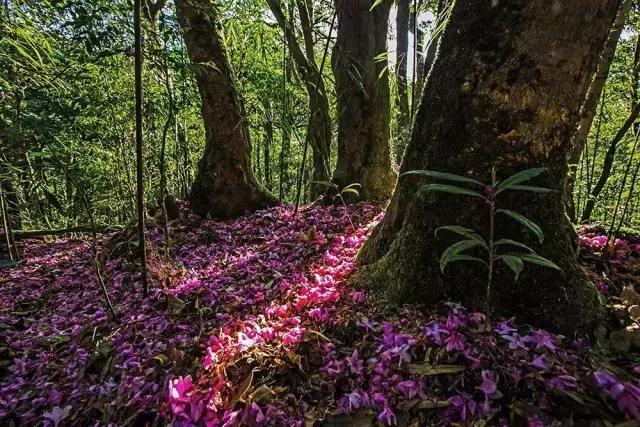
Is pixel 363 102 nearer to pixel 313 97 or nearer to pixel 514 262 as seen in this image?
pixel 313 97

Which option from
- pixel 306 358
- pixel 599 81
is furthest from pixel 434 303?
pixel 599 81

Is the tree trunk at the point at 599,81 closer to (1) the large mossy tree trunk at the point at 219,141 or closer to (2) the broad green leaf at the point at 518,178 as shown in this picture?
(2) the broad green leaf at the point at 518,178

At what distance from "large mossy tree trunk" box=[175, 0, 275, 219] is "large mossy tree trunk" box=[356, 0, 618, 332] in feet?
10.9

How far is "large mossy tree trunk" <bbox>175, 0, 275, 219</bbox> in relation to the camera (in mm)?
4691

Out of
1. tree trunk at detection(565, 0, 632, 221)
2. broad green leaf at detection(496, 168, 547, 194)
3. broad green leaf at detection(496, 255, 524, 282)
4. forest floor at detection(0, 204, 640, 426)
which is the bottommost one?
forest floor at detection(0, 204, 640, 426)

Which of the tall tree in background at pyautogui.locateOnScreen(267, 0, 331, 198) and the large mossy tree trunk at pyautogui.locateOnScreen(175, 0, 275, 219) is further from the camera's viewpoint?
the tall tree in background at pyautogui.locateOnScreen(267, 0, 331, 198)

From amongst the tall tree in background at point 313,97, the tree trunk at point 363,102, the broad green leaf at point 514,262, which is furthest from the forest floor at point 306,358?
the tall tree in background at point 313,97

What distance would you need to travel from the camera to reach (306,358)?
169 centimetres

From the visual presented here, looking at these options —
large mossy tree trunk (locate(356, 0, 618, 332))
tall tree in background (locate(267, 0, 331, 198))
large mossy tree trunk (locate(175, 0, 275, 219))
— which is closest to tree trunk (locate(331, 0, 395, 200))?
tall tree in background (locate(267, 0, 331, 198))

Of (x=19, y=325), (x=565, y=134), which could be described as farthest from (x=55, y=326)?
(x=565, y=134)

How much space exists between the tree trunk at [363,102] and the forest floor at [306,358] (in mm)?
1120

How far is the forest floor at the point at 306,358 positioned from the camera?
137cm

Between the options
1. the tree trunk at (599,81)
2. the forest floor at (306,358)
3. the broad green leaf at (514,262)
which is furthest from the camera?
the tree trunk at (599,81)

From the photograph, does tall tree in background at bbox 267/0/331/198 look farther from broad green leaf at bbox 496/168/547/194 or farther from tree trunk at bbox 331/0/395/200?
broad green leaf at bbox 496/168/547/194
